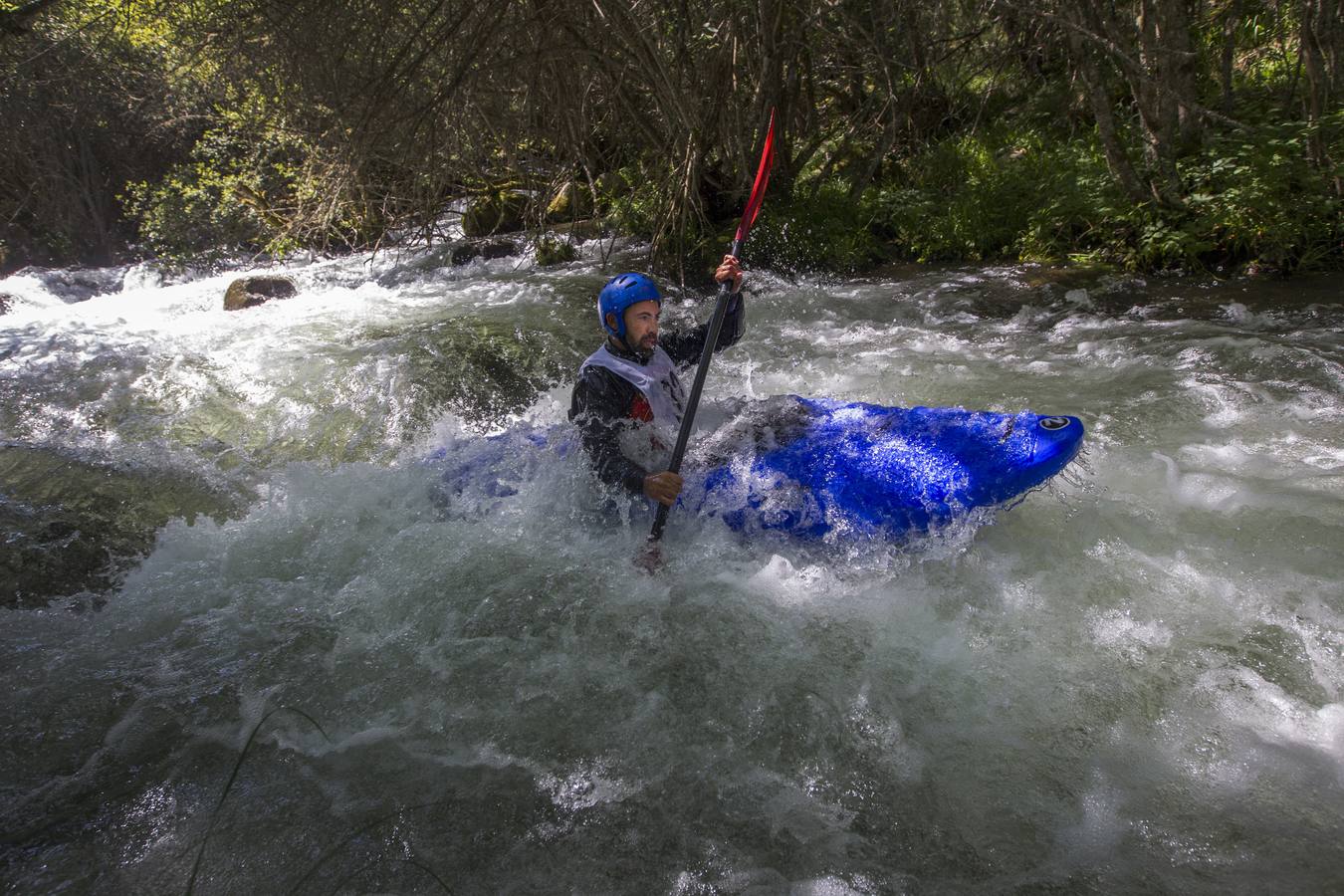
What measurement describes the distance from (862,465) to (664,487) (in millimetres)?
697

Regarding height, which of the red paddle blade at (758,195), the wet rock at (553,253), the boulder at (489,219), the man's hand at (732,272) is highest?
the red paddle blade at (758,195)

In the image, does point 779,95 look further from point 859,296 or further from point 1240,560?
point 1240,560

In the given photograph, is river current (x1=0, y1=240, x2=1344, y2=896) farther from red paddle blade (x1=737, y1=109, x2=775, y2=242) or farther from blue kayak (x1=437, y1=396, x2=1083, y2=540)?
red paddle blade (x1=737, y1=109, x2=775, y2=242)

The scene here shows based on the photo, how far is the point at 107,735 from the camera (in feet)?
7.73

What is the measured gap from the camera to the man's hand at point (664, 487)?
8.95 feet

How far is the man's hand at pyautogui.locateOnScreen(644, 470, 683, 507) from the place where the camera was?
2.73 meters

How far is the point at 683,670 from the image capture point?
248cm

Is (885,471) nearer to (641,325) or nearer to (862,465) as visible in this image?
(862,465)

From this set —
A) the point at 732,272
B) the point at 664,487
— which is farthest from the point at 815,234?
the point at 664,487

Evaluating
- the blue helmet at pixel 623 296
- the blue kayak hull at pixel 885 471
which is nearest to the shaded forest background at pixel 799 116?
the blue helmet at pixel 623 296

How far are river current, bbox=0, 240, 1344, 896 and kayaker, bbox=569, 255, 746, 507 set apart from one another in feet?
0.94

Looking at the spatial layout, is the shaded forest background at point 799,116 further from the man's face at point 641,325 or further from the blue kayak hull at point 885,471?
the blue kayak hull at point 885,471

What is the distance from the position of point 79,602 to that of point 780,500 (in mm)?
2667

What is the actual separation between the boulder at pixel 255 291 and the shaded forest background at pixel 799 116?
1107mm
